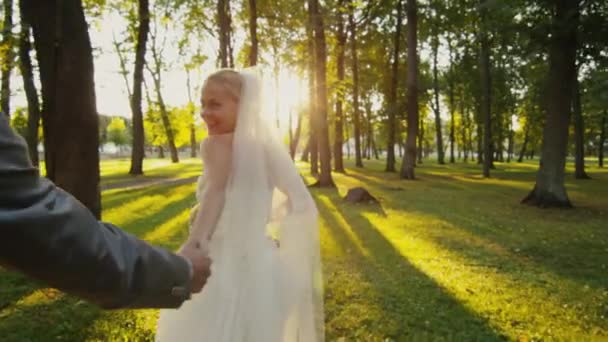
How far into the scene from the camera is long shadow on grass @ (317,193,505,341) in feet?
16.5

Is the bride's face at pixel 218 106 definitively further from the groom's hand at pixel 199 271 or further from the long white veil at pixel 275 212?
the groom's hand at pixel 199 271

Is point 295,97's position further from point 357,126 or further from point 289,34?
point 289,34

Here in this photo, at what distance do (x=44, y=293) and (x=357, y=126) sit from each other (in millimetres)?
29599

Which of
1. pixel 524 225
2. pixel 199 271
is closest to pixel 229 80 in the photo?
pixel 199 271

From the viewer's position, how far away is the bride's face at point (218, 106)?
3248 millimetres

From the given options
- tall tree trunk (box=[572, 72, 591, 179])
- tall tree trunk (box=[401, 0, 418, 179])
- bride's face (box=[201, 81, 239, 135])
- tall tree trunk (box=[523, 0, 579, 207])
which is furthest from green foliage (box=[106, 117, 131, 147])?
bride's face (box=[201, 81, 239, 135])

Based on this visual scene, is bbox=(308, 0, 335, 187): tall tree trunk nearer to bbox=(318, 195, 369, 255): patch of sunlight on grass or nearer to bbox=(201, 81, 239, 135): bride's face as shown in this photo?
bbox=(318, 195, 369, 255): patch of sunlight on grass

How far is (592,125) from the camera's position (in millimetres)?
50250

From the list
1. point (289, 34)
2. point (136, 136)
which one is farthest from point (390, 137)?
point (136, 136)

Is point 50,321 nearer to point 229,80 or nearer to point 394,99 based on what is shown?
point 229,80

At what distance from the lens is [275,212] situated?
3.63m

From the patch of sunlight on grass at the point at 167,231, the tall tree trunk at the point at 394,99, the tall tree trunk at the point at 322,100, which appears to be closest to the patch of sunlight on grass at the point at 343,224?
the tall tree trunk at the point at 322,100

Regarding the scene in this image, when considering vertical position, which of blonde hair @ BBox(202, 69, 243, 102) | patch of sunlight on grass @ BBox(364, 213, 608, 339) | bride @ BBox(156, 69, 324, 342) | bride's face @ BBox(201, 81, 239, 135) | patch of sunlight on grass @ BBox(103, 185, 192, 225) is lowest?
patch of sunlight on grass @ BBox(364, 213, 608, 339)

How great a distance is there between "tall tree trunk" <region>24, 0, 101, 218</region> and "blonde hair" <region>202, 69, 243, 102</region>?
3968 millimetres
